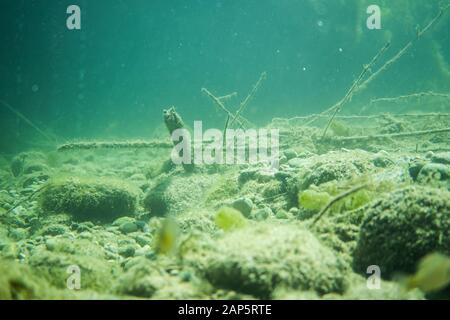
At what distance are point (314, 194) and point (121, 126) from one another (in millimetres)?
34814

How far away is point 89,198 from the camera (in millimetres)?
6594

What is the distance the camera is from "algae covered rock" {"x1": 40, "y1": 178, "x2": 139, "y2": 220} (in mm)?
6551

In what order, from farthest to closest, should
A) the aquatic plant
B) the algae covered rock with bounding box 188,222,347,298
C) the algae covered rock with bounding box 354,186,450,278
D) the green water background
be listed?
the green water background < the aquatic plant < the algae covered rock with bounding box 354,186,450,278 < the algae covered rock with bounding box 188,222,347,298

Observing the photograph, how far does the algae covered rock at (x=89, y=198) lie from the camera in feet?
21.5

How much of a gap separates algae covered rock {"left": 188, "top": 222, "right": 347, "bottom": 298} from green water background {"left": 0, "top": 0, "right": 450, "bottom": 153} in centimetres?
1280

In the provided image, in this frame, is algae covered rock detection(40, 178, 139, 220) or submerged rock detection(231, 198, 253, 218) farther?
algae covered rock detection(40, 178, 139, 220)

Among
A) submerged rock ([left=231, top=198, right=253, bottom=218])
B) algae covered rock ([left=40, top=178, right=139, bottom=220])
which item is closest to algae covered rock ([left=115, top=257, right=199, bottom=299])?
submerged rock ([left=231, top=198, right=253, bottom=218])

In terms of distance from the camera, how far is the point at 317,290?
2582 mm

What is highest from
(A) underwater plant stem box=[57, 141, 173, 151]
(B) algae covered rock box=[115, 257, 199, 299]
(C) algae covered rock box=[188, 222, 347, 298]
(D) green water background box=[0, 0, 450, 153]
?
(D) green water background box=[0, 0, 450, 153]

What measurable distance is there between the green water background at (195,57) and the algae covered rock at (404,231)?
11919mm

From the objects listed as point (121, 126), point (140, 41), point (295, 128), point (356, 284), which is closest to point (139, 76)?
point (140, 41)

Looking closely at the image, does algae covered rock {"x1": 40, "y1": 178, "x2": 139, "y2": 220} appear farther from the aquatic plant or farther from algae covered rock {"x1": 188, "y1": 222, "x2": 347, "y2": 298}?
algae covered rock {"x1": 188, "y1": 222, "x2": 347, "y2": 298}

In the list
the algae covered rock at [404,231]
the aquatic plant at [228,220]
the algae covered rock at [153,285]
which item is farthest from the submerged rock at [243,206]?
the algae covered rock at [153,285]
